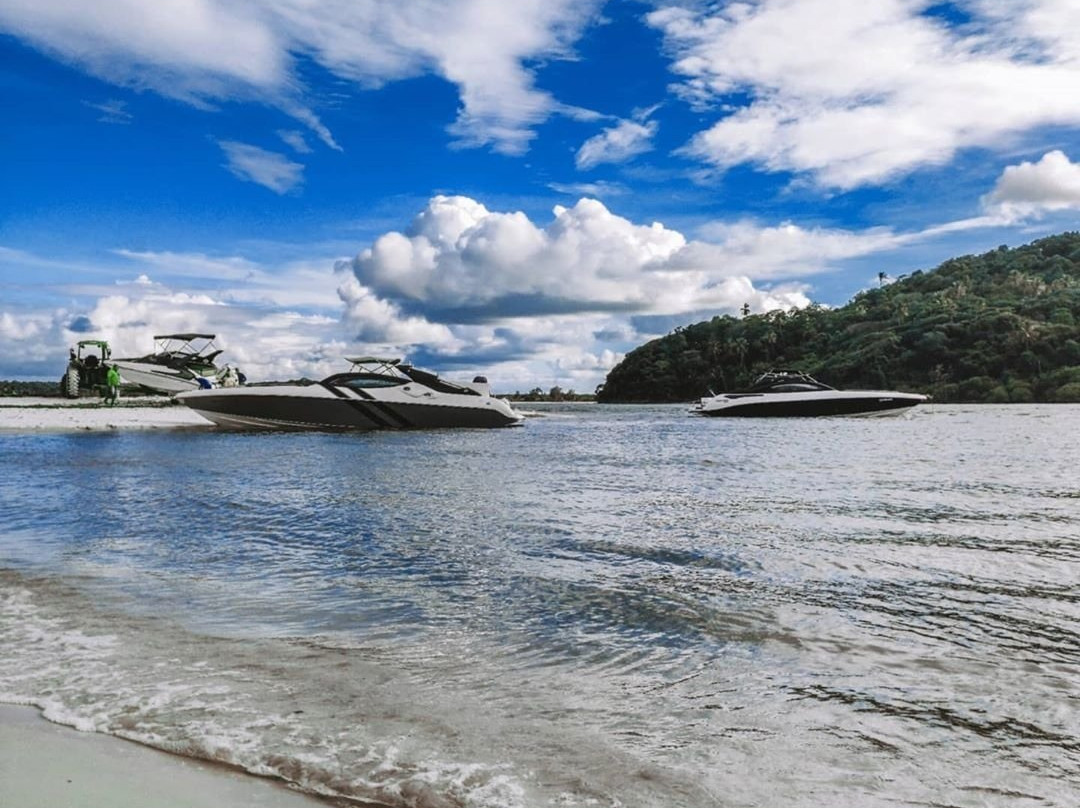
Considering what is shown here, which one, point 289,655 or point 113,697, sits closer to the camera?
point 113,697

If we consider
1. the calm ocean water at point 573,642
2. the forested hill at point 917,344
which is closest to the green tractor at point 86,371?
the calm ocean water at point 573,642

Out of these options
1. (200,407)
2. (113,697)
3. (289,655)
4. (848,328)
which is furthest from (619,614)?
(848,328)

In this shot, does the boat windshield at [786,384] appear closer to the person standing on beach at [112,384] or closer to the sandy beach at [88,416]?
the sandy beach at [88,416]

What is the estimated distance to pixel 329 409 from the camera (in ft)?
106

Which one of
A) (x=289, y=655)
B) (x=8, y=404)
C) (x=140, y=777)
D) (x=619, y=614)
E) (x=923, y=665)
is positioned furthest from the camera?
(x=8, y=404)

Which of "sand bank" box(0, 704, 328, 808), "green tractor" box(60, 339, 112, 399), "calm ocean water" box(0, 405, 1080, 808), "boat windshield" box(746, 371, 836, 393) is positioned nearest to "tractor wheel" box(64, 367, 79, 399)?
"green tractor" box(60, 339, 112, 399)

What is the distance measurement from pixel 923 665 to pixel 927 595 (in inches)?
74.7

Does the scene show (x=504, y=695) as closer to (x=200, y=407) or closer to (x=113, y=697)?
(x=113, y=697)

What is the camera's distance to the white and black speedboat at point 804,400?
44750mm

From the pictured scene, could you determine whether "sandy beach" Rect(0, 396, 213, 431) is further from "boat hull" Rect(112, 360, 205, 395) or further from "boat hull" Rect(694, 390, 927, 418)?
"boat hull" Rect(694, 390, 927, 418)

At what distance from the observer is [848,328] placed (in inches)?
6088

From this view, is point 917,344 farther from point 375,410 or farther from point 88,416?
point 88,416

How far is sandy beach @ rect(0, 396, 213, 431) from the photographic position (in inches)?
1211

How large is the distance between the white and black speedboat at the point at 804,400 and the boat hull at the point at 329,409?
20192 millimetres
